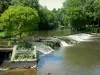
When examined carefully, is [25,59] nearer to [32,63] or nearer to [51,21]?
[32,63]

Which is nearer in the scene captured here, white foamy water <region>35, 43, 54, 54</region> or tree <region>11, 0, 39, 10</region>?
white foamy water <region>35, 43, 54, 54</region>

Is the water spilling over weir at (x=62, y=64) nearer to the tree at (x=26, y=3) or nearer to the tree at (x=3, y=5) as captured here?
the tree at (x=3, y=5)

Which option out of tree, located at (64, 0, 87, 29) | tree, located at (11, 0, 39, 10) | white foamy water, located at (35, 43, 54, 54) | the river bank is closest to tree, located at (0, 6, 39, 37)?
white foamy water, located at (35, 43, 54, 54)

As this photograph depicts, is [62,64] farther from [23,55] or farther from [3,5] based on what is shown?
[3,5]

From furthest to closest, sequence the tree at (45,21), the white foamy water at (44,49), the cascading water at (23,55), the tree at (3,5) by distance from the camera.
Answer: the tree at (45,21) < the tree at (3,5) < the white foamy water at (44,49) < the cascading water at (23,55)

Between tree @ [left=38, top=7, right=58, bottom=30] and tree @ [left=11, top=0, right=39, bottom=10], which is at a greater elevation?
tree @ [left=11, top=0, right=39, bottom=10]

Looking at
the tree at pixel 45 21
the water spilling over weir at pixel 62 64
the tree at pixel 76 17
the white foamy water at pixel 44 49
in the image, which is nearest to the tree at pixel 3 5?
the tree at pixel 76 17

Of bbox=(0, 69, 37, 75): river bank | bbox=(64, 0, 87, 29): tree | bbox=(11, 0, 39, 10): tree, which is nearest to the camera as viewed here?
bbox=(0, 69, 37, 75): river bank

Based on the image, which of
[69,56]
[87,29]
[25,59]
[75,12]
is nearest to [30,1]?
[75,12]

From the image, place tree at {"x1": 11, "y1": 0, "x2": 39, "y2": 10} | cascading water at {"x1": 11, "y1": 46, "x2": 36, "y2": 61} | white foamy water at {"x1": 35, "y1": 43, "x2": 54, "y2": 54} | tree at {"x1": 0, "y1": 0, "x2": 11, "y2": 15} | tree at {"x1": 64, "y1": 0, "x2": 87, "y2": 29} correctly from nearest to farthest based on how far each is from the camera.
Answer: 1. cascading water at {"x1": 11, "y1": 46, "x2": 36, "y2": 61}
2. white foamy water at {"x1": 35, "y1": 43, "x2": 54, "y2": 54}
3. tree at {"x1": 0, "y1": 0, "x2": 11, "y2": 15}
4. tree at {"x1": 11, "y1": 0, "x2": 39, "y2": 10}
5. tree at {"x1": 64, "y1": 0, "x2": 87, "y2": 29}

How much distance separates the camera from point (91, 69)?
2944cm

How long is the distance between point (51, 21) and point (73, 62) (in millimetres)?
77982

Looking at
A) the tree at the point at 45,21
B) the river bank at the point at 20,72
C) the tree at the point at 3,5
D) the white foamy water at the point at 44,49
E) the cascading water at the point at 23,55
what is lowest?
the river bank at the point at 20,72

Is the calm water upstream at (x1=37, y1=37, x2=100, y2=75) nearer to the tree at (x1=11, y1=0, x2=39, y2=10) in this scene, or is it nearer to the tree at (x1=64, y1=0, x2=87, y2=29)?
the tree at (x1=64, y1=0, x2=87, y2=29)
